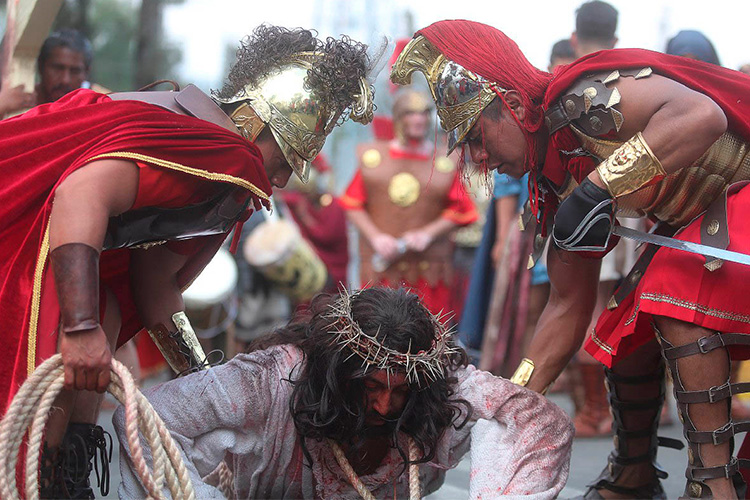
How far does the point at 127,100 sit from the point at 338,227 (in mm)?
5904

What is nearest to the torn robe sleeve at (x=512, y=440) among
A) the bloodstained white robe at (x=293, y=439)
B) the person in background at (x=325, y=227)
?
the bloodstained white robe at (x=293, y=439)

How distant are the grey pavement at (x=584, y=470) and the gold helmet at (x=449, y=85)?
142 cm

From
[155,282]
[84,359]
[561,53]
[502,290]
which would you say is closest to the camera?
[84,359]

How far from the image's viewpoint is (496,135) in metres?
2.91

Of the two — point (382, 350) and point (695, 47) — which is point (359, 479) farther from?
point (695, 47)

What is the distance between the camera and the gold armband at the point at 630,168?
2584 millimetres

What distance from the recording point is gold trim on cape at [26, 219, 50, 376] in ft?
8.13

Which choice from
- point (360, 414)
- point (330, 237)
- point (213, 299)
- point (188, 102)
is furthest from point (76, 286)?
point (330, 237)

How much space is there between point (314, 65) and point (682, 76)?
1052 millimetres

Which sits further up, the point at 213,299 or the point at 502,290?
the point at 502,290

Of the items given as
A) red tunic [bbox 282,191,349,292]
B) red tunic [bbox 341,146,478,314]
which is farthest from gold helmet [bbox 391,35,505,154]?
red tunic [bbox 282,191,349,292]

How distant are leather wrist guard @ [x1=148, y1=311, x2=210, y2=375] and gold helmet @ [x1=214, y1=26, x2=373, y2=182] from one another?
0.61m

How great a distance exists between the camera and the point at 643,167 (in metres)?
2.59

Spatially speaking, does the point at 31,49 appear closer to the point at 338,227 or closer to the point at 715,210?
the point at 715,210
